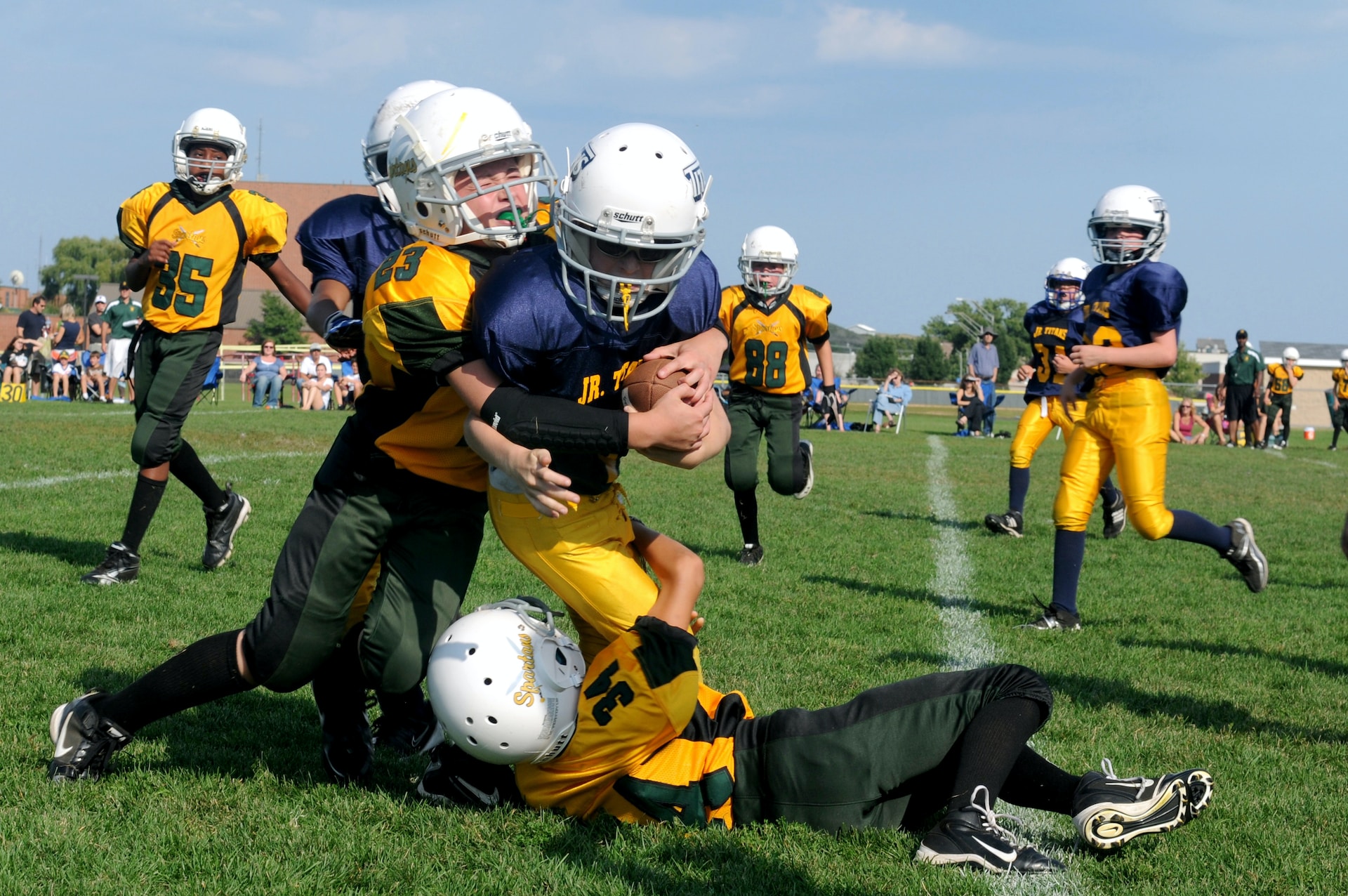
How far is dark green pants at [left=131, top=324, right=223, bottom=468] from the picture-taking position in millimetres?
5926

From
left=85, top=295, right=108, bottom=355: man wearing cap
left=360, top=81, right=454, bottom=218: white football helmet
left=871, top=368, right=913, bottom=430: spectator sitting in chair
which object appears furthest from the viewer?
left=871, top=368, right=913, bottom=430: spectator sitting in chair

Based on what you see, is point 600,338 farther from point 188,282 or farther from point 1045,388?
point 1045,388

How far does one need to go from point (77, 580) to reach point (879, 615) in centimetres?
370

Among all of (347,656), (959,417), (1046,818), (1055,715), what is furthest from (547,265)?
(959,417)

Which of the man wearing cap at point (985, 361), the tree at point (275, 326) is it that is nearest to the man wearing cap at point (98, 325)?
the man wearing cap at point (985, 361)

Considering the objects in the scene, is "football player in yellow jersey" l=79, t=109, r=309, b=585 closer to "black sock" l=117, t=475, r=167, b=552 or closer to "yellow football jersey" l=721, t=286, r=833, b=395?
"black sock" l=117, t=475, r=167, b=552

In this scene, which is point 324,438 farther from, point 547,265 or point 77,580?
point 547,265

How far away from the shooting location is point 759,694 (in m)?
4.30

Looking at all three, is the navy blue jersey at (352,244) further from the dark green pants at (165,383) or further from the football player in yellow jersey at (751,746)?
the dark green pants at (165,383)

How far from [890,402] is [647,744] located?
2233 centimetres

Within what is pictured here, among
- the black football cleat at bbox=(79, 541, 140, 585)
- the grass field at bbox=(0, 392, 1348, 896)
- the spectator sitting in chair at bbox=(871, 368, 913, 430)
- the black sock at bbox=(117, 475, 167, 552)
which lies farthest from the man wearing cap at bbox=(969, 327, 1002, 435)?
the black football cleat at bbox=(79, 541, 140, 585)

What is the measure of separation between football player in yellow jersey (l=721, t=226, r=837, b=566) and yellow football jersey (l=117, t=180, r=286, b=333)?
9.54 ft

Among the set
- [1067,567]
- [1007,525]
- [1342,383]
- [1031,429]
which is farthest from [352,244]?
[1342,383]

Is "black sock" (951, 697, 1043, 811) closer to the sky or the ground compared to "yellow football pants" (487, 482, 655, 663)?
closer to the ground
